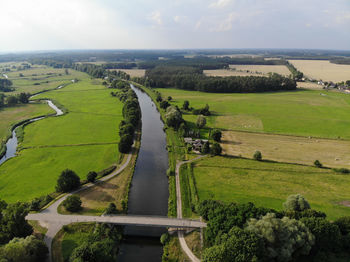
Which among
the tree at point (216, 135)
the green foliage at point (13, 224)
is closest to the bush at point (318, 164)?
the tree at point (216, 135)

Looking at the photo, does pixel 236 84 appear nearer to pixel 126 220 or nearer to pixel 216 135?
pixel 216 135

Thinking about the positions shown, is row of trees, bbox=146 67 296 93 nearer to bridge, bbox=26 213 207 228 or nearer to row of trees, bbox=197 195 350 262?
row of trees, bbox=197 195 350 262

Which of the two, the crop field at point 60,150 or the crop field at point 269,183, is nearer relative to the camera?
the crop field at point 269,183

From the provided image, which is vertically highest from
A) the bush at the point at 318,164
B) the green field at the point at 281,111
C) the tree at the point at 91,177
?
the green field at the point at 281,111

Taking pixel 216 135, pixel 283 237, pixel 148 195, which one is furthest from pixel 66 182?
pixel 216 135

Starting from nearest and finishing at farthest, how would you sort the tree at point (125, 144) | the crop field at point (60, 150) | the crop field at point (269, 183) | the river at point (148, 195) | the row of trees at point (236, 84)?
the river at point (148, 195) → the crop field at point (269, 183) → the crop field at point (60, 150) → the tree at point (125, 144) → the row of trees at point (236, 84)

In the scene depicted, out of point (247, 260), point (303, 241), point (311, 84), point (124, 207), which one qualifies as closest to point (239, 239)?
point (247, 260)

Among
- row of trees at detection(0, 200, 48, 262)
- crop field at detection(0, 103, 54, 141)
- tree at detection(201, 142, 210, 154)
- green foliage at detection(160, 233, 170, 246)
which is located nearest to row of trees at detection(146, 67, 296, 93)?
crop field at detection(0, 103, 54, 141)

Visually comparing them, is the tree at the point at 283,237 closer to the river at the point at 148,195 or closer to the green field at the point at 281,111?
the river at the point at 148,195
